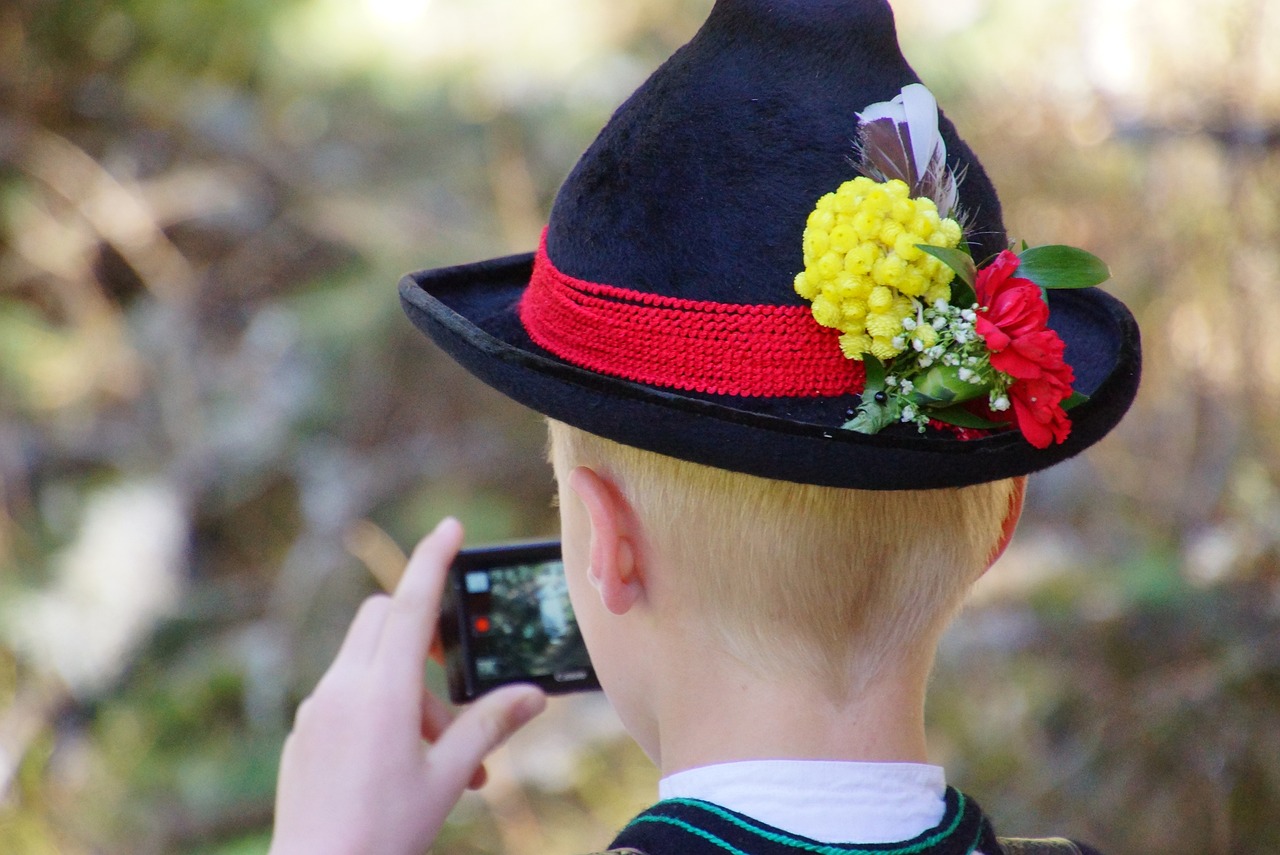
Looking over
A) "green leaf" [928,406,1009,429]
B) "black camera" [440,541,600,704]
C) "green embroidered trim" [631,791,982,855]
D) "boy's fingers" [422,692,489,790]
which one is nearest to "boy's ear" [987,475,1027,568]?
"green leaf" [928,406,1009,429]

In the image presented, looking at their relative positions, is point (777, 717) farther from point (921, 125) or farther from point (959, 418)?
point (921, 125)

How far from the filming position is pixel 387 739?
116 cm

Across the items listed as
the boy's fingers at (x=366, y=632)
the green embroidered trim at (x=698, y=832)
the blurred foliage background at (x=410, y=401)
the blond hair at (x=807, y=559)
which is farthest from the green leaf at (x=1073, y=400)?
the blurred foliage background at (x=410, y=401)

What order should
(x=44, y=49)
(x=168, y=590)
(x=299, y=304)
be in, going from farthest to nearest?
(x=44, y=49) < (x=299, y=304) < (x=168, y=590)

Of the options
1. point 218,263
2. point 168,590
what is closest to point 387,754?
point 168,590

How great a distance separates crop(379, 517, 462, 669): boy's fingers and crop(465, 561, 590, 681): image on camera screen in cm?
8

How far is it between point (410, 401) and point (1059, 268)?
306 cm

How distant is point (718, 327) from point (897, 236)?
0.16m

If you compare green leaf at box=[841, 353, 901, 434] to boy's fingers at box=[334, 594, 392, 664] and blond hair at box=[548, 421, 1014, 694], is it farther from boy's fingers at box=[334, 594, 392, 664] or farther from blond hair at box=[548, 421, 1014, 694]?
boy's fingers at box=[334, 594, 392, 664]

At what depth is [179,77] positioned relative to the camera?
4133 millimetres

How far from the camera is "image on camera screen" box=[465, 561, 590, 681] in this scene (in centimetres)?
133

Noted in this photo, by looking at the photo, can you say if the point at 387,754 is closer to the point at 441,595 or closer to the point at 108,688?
the point at 441,595

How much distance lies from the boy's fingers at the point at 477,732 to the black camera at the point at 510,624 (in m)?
0.05

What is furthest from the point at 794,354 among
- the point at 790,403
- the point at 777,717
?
the point at 777,717
